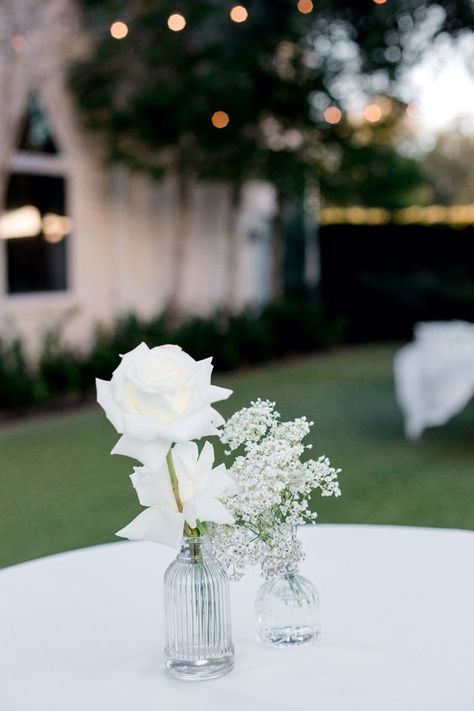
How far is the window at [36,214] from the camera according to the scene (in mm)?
9461

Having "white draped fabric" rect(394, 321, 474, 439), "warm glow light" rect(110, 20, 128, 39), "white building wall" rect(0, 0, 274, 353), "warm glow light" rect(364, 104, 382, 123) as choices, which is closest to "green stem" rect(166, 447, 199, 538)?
"white draped fabric" rect(394, 321, 474, 439)

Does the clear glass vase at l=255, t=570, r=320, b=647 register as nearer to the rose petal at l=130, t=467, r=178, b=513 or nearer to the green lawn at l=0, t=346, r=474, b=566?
the rose petal at l=130, t=467, r=178, b=513

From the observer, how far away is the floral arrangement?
1233mm

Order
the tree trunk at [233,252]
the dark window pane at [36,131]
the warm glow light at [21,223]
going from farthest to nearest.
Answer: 1. the tree trunk at [233,252]
2. the dark window pane at [36,131]
3. the warm glow light at [21,223]

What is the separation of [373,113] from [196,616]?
34.7 feet

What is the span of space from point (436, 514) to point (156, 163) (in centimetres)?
658

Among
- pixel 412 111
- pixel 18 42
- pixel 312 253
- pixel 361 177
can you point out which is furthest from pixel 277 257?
pixel 18 42

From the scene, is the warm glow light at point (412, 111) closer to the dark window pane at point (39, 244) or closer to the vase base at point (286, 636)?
the dark window pane at point (39, 244)

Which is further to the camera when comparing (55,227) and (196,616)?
(55,227)

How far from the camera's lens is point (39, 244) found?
32.3 ft

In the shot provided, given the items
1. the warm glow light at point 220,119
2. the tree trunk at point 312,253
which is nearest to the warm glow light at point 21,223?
the warm glow light at point 220,119

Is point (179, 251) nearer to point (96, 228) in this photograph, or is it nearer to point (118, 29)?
point (96, 228)

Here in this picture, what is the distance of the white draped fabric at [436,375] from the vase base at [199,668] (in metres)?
5.21

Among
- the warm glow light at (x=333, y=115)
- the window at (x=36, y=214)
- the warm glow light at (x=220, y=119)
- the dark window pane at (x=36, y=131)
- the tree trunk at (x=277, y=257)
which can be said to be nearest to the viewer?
the window at (x=36, y=214)
